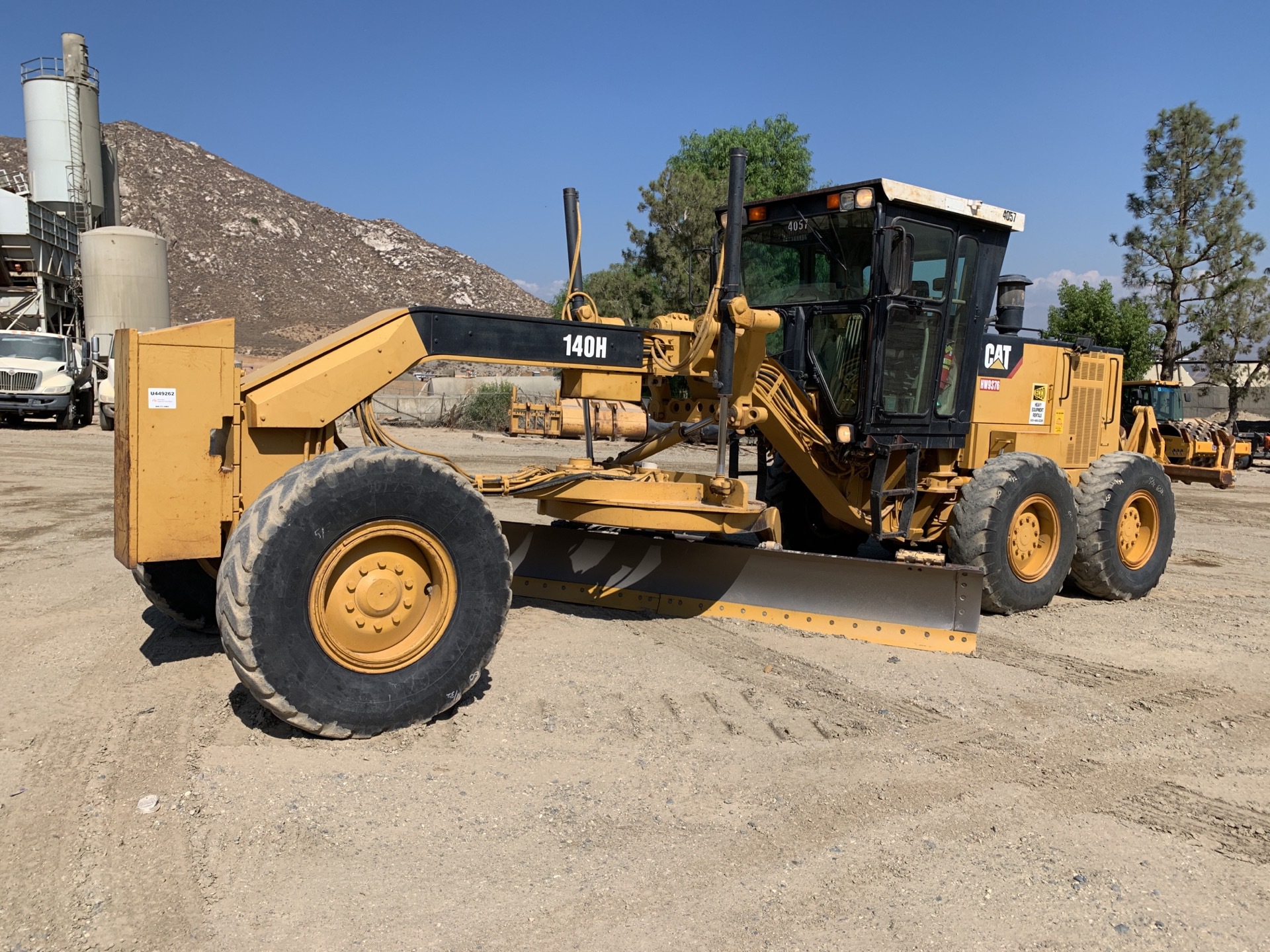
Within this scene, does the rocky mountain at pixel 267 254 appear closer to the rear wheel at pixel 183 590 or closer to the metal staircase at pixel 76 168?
the metal staircase at pixel 76 168

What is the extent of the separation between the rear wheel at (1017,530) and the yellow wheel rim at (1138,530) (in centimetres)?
85

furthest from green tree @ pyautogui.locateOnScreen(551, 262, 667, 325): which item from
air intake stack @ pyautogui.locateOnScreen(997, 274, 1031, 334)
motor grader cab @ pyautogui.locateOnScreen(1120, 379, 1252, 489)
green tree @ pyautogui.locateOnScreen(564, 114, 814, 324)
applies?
air intake stack @ pyautogui.locateOnScreen(997, 274, 1031, 334)

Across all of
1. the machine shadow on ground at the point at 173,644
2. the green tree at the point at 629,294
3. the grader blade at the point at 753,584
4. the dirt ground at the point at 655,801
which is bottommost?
the dirt ground at the point at 655,801

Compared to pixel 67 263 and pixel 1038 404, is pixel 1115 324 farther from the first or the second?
pixel 67 263

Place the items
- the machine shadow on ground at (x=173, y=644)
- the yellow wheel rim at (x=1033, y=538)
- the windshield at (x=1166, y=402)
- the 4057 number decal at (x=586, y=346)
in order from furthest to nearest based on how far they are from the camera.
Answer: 1. the windshield at (x=1166, y=402)
2. the yellow wheel rim at (x=1033, y=538)
3. the 4057 number decal at (x=586, y=346)
4. the machine shadow on ground at (x=173, y=644)

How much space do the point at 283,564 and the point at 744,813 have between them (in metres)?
2.08

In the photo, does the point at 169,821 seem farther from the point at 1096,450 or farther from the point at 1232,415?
the point at 1232,415

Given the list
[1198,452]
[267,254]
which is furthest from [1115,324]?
[267,254]

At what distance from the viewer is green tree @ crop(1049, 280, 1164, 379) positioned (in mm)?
27547

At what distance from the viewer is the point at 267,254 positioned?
198 ft

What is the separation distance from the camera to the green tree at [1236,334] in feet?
89.4

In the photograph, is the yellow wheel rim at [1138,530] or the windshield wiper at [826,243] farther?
the yellow wheel rim at [1138,530]

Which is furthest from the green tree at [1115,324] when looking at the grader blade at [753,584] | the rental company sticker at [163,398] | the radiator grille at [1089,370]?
the rental company sticker at [163,398]

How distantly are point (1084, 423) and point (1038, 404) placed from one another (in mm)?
731
